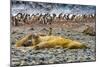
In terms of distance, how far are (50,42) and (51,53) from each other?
13cm

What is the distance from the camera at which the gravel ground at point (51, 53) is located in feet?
7.14

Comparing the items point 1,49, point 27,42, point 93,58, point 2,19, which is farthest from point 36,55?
point 93,58

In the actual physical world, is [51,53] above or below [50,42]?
below

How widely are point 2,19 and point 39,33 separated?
44 centimetres

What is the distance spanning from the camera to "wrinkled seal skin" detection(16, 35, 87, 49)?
7.34 feet

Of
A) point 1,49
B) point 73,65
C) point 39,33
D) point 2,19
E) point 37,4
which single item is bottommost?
point 73,65

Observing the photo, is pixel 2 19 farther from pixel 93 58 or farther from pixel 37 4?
pixel 93 58

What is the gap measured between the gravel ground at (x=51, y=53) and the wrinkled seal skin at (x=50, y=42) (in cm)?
4

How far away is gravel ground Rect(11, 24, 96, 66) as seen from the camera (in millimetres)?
2178

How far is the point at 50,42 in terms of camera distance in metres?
2.32

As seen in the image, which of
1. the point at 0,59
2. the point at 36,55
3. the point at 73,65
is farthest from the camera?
the point at 73,65

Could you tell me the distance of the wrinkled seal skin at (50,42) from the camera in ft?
7.34

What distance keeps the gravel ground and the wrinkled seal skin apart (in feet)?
0.13

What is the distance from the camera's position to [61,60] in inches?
92.7
